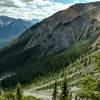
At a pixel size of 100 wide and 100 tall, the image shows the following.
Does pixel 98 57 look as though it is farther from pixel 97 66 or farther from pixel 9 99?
pixel 9 99

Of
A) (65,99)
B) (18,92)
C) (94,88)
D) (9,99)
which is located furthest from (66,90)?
(9,99)

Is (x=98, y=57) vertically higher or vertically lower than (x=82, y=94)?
higher

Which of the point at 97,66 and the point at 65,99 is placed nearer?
the point at 97,66

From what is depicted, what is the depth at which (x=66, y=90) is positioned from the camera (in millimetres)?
56125

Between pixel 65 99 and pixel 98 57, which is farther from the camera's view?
pixel 65 99

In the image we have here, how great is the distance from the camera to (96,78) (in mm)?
24328

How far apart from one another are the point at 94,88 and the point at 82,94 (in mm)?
1452

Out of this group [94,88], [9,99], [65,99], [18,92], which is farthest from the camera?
[9,99]

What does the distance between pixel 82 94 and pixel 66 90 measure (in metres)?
31.3

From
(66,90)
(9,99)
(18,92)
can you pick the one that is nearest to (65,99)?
(66,90)

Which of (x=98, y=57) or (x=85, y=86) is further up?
(x=98, y=57)

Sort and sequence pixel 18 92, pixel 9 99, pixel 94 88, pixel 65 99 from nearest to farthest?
pixel 94 88, pixel 65 99, pixel 18 92, pixel 9 99

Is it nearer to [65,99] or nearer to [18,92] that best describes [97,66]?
[65,99]

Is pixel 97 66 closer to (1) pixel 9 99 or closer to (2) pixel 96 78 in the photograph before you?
(2) pixel 96 78
